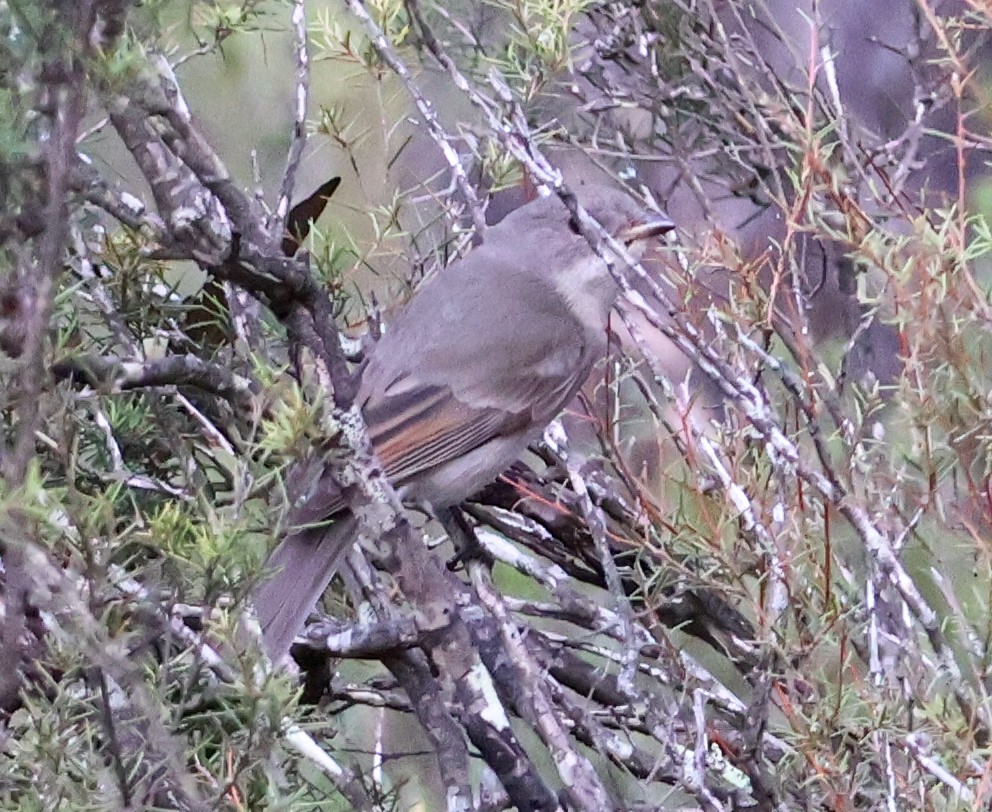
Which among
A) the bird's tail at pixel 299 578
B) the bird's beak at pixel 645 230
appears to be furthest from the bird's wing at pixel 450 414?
the bird's tail at pixel 299 578

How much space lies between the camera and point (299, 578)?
7.48 ft

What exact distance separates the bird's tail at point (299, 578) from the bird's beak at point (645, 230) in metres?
1.01

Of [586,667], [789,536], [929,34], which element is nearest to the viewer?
[789,536]

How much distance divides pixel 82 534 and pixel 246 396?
56cm

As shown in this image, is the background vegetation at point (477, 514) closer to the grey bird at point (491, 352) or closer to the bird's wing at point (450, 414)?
the grey bird at point (491, 352)

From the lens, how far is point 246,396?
168 cm

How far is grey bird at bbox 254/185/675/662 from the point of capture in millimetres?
2977

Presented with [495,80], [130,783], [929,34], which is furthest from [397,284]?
[130,783]

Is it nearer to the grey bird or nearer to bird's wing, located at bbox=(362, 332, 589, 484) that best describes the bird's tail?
the grey bird

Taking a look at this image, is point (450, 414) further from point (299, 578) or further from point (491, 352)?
point (299, 578)

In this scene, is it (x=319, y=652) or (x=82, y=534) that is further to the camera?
(x=319, y=652)

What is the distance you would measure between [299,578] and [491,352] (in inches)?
48.3

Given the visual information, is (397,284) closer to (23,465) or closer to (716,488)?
(716,488)

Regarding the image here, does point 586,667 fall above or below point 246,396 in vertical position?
below
